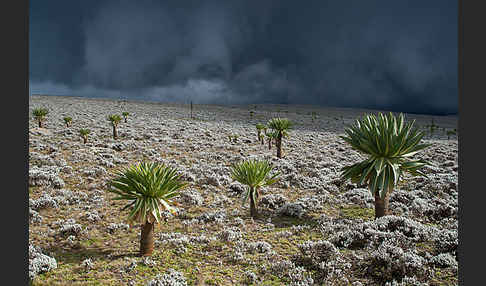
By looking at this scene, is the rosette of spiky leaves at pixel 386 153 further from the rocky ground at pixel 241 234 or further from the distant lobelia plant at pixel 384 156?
the rocky ground at pixel 241 234

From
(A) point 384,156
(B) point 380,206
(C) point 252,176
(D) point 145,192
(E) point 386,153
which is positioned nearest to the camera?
(D) point 145,192

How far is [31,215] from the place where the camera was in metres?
9.41

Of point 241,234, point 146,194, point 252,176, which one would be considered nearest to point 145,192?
point 146,194

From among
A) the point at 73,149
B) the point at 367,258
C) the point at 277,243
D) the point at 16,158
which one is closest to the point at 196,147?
the point at 73,149

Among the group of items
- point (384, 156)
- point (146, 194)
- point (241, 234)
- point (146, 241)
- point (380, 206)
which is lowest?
point (241, 234)

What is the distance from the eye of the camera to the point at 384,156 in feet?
30.5

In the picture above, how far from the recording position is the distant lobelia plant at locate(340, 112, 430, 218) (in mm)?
→ 9055

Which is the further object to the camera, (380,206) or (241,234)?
(380,206)

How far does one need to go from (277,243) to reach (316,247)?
55.2 inches

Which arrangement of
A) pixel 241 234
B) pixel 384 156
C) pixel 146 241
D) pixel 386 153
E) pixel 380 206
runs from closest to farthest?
pixel 146 241 < pixel 241 234 < pixel 386 153 < pixel 384 156 < pixel 380 206

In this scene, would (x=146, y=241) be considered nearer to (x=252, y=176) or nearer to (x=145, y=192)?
(x=145, y=192)

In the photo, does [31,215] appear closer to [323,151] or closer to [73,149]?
[73,149]

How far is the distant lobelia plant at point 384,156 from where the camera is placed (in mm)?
9055

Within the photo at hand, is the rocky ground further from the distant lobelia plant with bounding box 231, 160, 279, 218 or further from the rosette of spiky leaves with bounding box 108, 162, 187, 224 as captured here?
the rosette of spiky leaves with bounding box 108, 162, 187, 224
